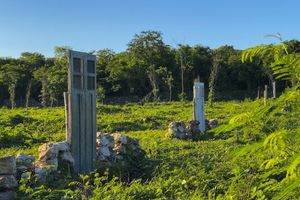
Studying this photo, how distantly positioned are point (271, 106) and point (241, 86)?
114ft

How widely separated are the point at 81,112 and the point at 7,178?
91.5 inches

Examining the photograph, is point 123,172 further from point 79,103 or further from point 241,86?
point 241,86

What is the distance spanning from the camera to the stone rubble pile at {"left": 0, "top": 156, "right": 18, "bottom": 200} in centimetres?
529

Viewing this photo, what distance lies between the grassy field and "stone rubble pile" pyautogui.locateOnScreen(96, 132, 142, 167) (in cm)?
30

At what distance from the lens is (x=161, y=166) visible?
7.54m

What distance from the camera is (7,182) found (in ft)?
17.7

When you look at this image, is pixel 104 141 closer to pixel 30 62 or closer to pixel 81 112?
pixel 81 112

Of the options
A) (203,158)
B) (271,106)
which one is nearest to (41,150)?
(203,158)

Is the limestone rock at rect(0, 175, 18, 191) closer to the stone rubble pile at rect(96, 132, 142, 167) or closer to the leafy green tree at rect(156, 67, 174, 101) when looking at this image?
the stone rubble pile at rect(96, 132, 142, 167)

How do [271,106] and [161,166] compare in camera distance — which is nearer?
[271,106]

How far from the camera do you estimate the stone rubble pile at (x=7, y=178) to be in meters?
5.29

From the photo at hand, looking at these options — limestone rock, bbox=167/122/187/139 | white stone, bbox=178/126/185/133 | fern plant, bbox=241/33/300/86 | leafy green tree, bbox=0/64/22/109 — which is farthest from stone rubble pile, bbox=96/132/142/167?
leafy green tree, bbox=0/64/22/109

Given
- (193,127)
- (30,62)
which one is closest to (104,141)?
(193,127)

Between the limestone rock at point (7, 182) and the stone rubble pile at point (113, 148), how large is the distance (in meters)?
2.34
